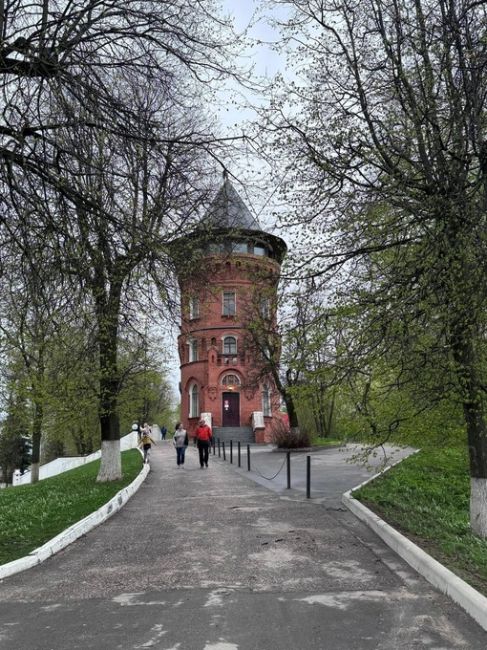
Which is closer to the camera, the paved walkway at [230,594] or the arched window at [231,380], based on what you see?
the paved walkway at [230,594]

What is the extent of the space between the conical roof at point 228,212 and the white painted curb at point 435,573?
4.90 m

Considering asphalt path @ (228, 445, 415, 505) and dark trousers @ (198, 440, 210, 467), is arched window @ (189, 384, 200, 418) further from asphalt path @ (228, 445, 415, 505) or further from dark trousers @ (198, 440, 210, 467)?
dark trousers @ (198, 440, 210, 467)

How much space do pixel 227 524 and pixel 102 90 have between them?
6816 millimetres

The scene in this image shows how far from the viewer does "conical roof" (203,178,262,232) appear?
9312 mm

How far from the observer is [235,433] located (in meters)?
43.7

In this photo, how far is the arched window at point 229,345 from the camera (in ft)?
150

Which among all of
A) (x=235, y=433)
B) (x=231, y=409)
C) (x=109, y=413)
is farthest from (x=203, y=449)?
(x=231, y=409)

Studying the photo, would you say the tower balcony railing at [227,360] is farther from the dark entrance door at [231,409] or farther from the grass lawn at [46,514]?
the grass lawn at [46,514]

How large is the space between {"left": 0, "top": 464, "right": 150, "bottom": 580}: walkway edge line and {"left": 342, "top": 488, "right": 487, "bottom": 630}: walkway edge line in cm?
443

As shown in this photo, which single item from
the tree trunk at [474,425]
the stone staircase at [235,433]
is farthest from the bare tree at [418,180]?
the stone staircase at [235,433]

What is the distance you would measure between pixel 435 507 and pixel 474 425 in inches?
118

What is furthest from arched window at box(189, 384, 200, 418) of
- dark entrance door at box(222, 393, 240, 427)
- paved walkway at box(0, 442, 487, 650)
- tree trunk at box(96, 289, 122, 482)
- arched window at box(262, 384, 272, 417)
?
paved walkway at box(0, 442, 487, 650)

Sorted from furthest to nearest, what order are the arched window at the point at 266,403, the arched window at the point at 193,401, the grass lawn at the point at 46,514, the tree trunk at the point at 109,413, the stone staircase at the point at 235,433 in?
the arched window at the point at 193,401 < the arched window at the point at 266,403 < the stone staircase at the point at 235,433 < the tree trunk at the point at 109,413 < the grass lawn at the point at 46,514

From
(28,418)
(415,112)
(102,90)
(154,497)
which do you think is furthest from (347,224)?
(28,418)
